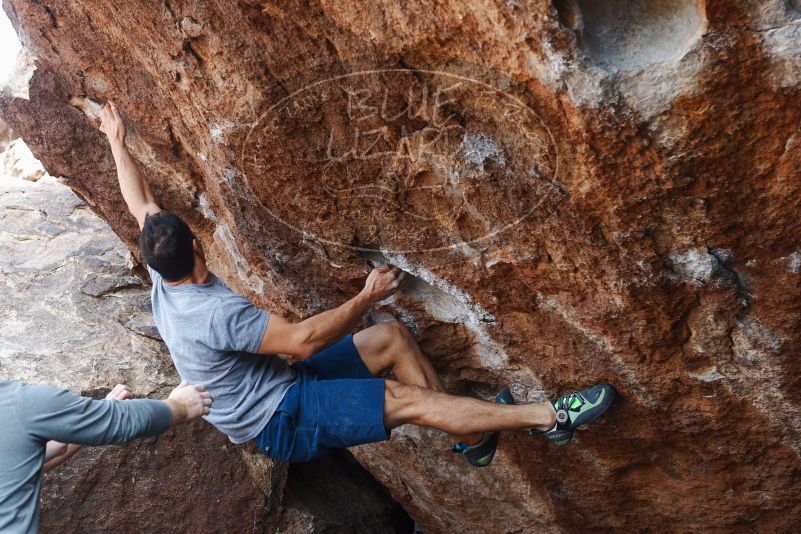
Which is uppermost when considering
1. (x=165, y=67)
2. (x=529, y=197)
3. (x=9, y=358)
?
(x=165, y=67)

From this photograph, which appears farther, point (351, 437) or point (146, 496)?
point (146, 496)

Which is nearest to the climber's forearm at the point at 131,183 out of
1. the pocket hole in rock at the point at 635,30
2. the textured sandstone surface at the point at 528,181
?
the textured sandstone surface at the point at 528,181

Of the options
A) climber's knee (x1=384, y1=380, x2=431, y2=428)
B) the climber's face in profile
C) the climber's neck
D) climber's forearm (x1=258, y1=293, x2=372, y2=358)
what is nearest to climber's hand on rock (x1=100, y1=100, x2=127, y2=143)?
the climber's face in profile

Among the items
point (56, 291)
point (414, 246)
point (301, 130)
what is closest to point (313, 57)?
point (301, 130)

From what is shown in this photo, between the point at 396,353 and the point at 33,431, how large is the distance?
5.30 feet

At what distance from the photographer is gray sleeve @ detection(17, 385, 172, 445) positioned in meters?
2.66

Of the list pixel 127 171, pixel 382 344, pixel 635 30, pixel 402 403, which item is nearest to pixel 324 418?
pixel 402 403

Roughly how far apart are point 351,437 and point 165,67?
1705 mm

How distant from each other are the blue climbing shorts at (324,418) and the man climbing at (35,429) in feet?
2.45

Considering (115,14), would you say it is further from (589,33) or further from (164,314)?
(589,33)

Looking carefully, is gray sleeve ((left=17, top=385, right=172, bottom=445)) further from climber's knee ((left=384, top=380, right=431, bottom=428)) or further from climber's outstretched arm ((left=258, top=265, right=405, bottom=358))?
climber's knee ((left=384, top=380, right=431, bottom=428))

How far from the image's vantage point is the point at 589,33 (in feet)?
7.98

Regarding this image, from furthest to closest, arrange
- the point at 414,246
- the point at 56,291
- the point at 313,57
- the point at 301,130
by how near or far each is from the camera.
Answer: the point at 56,291 < the point at 414,246 < the point at 301,130 < the point at 313,57

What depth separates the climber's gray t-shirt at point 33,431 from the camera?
Result: 2.64 m
